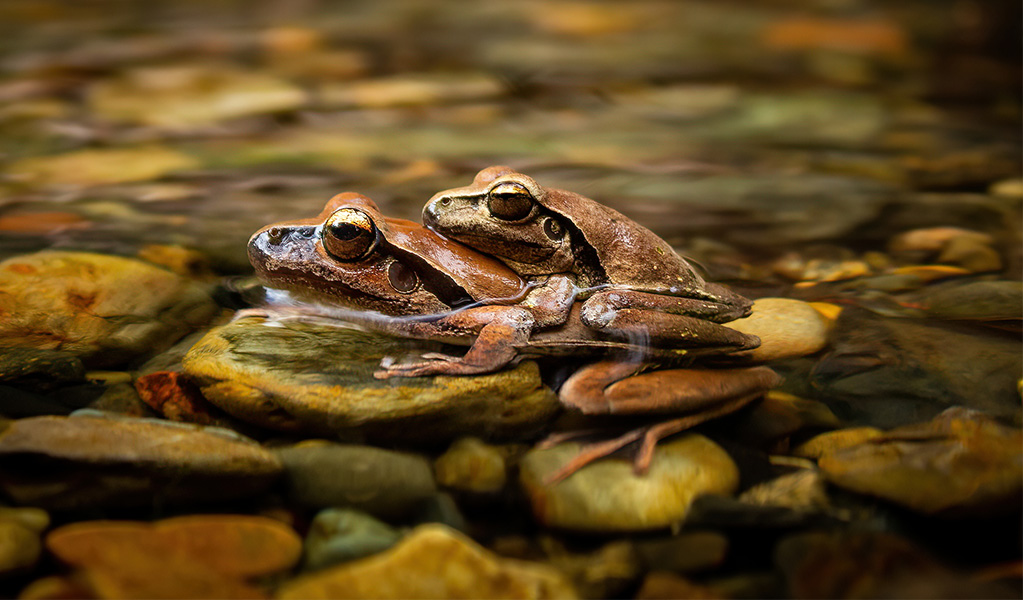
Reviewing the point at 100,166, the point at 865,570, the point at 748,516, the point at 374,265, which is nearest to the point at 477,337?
the point at 374,265

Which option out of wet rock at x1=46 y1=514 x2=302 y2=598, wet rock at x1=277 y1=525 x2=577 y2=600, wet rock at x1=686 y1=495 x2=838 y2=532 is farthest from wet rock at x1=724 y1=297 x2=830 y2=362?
wet rock at x1=46 y1=514 x2=302 y2=598

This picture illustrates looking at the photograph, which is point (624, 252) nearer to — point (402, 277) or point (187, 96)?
point (402, 277)

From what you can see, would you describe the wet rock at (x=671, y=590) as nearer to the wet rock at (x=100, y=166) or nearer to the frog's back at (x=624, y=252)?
the frog's back at (x=624, y=252)

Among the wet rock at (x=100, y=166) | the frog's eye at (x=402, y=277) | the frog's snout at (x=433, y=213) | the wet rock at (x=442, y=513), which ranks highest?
the wet rock at (x=100, y=166)

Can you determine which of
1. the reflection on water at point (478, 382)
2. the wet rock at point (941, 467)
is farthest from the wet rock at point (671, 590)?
the wet rock at point (941, 467)

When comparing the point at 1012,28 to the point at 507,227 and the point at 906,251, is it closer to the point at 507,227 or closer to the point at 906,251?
the point at 906,251

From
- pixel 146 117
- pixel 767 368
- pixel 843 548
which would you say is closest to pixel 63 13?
pixel 146 117
